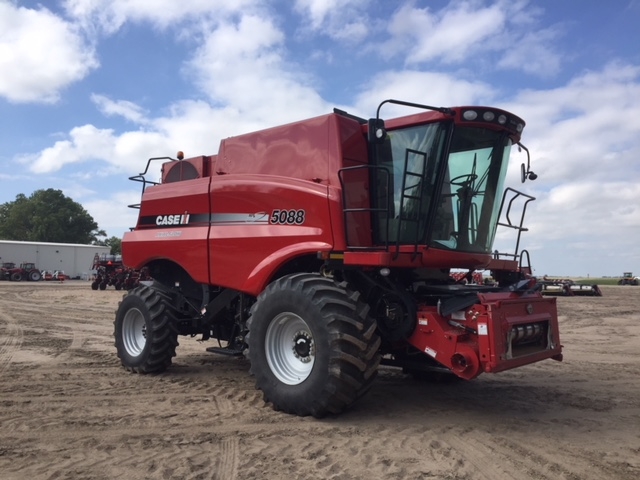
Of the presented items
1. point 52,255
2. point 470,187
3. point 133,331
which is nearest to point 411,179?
point 470,187

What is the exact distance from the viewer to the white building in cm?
5366

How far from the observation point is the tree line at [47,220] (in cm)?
7512

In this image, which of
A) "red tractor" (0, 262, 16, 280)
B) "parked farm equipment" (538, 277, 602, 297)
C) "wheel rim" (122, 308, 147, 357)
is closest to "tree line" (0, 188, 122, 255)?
"red tractor" (0, 262, 16, 280)

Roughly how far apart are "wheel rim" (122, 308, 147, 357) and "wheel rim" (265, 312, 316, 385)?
9.80 ft

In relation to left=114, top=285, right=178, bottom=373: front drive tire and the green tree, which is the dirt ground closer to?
left=114, top=285, right=178, bottom=373: front drive tire

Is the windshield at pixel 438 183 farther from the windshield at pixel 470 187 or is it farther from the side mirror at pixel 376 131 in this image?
the side mirror at pixel 376 131

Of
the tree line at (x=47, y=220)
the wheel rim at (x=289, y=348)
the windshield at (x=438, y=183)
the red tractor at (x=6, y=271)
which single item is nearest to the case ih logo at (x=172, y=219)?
the wheel rim at (x=289, y=348)

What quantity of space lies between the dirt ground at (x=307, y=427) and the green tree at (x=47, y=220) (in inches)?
2923

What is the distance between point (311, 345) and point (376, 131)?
2227mm

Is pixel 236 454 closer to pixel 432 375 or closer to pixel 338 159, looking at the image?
pixel 338 159

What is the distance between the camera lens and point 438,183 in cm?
563

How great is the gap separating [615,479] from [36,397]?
18.9 feet

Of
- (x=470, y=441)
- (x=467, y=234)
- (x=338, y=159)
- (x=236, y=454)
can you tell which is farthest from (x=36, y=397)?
(x=467, y=234)

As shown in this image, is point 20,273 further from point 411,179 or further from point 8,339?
point 411,179
